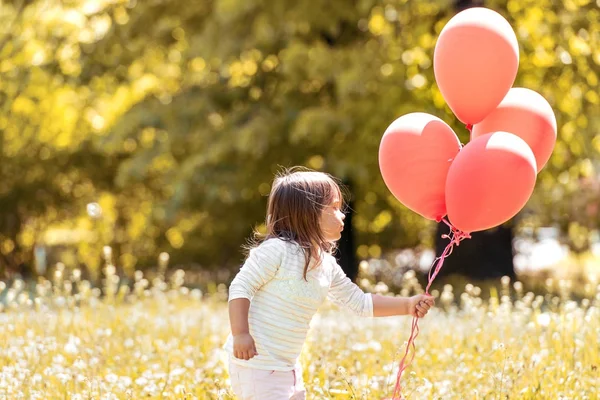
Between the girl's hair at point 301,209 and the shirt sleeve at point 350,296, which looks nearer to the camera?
the girl's hair at point 301,209

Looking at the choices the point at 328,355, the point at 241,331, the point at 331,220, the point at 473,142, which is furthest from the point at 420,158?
the point at 328,355

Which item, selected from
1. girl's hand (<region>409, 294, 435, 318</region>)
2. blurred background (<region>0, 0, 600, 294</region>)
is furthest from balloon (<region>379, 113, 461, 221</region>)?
blurred background (<region>0, 0, 600, 294</region>)

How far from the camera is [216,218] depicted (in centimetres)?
1298

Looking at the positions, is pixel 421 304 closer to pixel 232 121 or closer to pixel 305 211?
pixel 305 211

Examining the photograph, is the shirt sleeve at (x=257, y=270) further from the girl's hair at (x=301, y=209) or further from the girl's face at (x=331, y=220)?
the girl's face at (x=331, y=220)

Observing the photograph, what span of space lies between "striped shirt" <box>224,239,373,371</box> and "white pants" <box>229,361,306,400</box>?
0.02 m

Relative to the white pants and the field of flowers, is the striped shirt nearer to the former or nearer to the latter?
the white pants

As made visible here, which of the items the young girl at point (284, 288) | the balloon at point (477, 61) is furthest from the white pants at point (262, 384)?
the balloon at point (477, 61)

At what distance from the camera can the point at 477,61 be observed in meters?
3.67

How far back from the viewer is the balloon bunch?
3.36 meters

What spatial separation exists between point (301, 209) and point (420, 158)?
524 mm

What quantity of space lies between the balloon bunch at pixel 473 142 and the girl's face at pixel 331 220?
0.31 metres

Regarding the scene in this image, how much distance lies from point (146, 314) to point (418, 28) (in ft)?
17.3

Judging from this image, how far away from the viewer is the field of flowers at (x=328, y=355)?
4.18 meters
